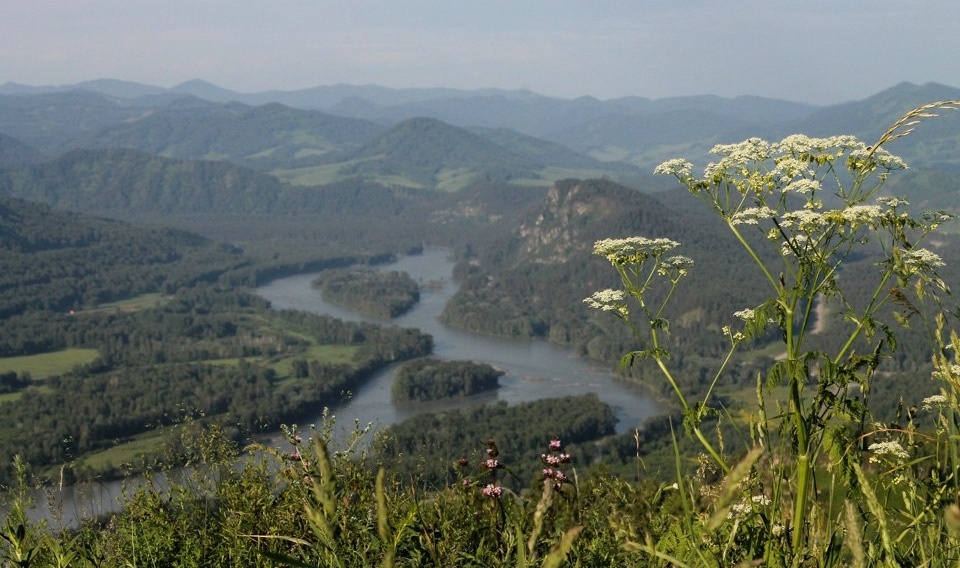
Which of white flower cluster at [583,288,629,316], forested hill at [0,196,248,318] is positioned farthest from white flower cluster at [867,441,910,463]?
forested hill at [0,196,248,318]

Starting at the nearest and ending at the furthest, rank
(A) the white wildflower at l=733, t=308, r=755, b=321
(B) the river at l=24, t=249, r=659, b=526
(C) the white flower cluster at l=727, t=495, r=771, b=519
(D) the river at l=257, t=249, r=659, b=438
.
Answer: (C) the white flower cluster at l=727, t=495, r=771, b=519 < (A) the white wildflower at l=733, t=308, r=755, b=321 < (B) the river at l=24, t=249, r=659, b=526 < (D) the river at l=257, t=249, r=659, b=438

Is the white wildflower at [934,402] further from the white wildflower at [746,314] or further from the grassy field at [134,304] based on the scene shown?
the grassy field at [134,304]

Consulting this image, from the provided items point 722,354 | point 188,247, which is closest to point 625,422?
point 722,354

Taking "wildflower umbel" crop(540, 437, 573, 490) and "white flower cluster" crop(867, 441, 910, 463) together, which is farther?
"wildflower umbel" crop(540, 437, 573, 490)

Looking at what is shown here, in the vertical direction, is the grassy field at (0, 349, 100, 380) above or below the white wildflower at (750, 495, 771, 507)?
below

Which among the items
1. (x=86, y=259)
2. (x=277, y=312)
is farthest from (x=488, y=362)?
(x=86, y=259)

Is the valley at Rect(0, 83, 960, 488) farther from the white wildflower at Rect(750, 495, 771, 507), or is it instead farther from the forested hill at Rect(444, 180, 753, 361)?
the white wildflower at Rect(750, 495, 771, 507)

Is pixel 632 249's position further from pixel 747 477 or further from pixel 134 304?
pixel 134 304

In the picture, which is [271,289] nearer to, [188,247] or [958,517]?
[188,247]
